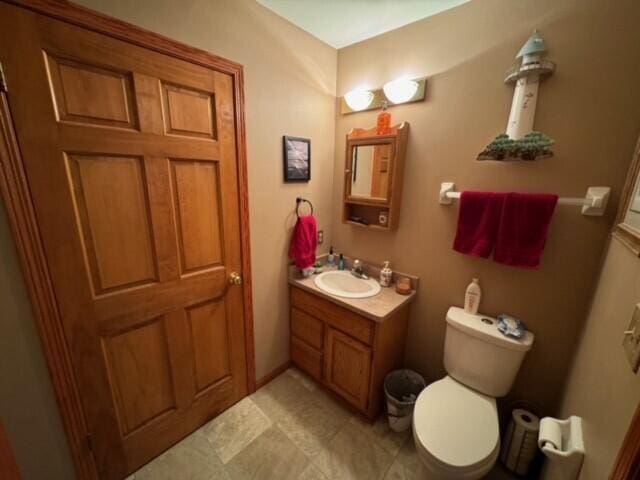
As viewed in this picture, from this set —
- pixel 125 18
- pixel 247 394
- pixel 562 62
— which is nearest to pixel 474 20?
pixel 562 62

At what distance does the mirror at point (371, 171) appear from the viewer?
1.64 meters

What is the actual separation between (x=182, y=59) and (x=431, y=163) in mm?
1398

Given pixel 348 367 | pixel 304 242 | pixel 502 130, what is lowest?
pixel 348 367

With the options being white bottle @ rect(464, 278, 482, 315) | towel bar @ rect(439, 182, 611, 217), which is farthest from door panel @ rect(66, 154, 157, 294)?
towel bar @ rect(439, 182, 611, 217)

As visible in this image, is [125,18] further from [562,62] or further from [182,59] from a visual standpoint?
[562,62]

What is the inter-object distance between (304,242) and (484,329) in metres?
1.16

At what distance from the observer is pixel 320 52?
1740 mm

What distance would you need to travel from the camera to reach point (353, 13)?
1.44 m

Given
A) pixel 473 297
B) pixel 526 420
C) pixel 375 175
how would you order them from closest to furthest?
pixel 526 420 → pixel 473 297 → pixel 375 175

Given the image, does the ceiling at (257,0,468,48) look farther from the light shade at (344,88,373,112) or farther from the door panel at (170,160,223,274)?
the door panel at (170,160,223,274)

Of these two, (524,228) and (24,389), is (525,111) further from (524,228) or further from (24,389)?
(24,389)

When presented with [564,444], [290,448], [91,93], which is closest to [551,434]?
[564,444]

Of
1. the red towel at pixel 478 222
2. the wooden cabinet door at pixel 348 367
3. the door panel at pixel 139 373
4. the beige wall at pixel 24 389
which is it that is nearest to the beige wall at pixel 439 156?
the beige wall at pixel 24 389

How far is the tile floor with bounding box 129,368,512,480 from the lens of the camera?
1.33 meters
